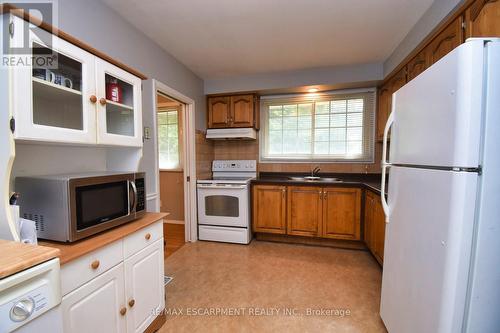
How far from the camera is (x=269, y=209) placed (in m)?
3.14

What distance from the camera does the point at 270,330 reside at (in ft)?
5.24

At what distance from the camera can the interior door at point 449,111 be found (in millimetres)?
841

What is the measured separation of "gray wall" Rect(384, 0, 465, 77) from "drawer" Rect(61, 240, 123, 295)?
2.58 meters

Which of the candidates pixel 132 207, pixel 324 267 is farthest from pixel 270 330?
pixel 132 207

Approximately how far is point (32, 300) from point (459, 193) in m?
1.54

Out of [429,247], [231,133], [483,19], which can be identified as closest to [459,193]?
[429,247]

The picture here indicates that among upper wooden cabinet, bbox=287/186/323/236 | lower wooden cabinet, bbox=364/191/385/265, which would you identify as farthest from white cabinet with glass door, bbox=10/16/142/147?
lower wooden cabinet, bbox=364/191/385/265

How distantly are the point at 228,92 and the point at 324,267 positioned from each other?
2663 mm

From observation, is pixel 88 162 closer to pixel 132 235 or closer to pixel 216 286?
pixel 132 235

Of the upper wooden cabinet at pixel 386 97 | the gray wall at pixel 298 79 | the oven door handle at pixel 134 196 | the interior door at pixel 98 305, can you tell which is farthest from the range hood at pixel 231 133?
the interior door at pixel 98 305

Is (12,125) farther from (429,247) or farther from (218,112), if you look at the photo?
(218,112)

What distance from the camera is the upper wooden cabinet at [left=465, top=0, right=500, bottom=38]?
118 cm

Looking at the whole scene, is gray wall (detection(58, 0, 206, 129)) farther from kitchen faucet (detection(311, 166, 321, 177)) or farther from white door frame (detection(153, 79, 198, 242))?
kitchen faucet (detection(311, 166, 321, 177))

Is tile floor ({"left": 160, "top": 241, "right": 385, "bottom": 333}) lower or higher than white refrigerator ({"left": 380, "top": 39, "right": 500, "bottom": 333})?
lower
